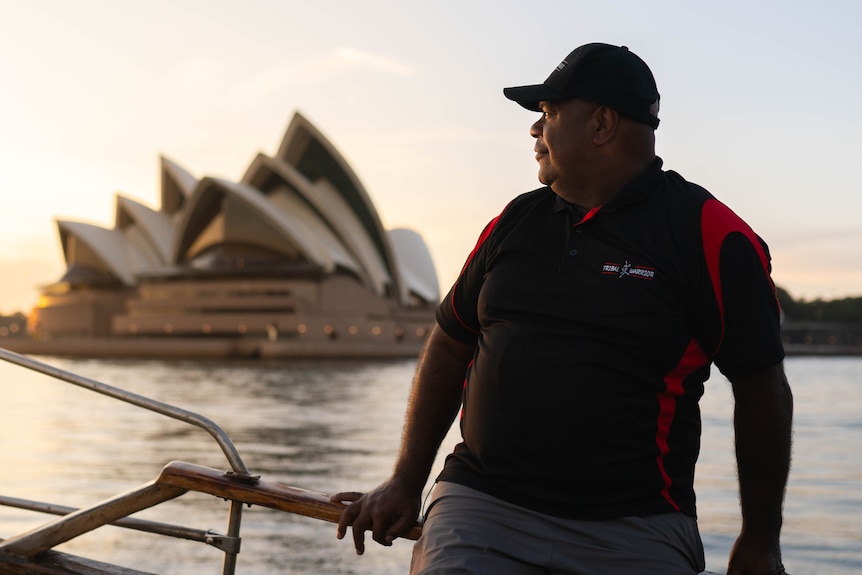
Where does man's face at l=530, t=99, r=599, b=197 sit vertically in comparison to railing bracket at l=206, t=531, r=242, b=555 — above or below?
above

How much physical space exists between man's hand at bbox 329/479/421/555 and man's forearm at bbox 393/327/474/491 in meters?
0.05

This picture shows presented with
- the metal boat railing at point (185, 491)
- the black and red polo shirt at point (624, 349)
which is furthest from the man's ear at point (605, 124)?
the metal boat railing at point (185, 491)

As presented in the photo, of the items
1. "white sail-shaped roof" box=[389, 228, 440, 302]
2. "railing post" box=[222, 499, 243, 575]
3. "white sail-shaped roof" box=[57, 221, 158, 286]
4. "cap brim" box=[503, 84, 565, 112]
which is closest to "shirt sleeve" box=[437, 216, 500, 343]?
"cap brim" box=[503, 84, 565, 112]

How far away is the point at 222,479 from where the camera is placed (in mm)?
2410

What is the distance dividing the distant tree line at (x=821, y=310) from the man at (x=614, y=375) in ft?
341

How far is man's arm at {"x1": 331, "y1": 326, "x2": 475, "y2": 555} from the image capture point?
221 centimetres

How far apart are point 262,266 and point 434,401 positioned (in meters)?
55.9

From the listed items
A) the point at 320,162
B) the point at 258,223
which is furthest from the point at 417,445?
the point at 258,223

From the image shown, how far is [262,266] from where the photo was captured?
57375mm

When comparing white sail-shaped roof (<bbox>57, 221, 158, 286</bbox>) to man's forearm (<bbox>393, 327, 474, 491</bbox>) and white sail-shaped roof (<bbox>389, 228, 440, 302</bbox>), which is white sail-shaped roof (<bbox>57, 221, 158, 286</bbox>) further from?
man's forearm (<bbox>393, 327, 474, 491</bbox>)

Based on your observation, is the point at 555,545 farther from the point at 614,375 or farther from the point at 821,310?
the point at 821,310

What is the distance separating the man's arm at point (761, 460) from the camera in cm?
188

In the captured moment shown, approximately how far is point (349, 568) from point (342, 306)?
169ft

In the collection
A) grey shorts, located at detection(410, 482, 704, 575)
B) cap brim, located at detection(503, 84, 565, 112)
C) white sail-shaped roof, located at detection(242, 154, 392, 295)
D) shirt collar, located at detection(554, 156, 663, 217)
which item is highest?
white sail-shaped roof, located at detection(242, 154, 392, 295)
